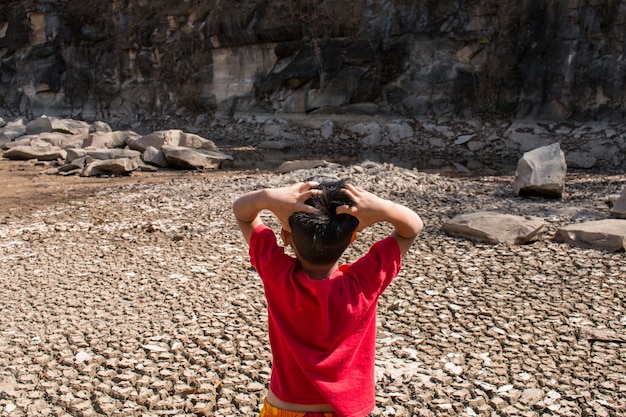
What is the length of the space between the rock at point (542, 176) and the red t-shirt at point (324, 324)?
6.82m

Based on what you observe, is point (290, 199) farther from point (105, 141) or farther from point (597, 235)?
point (105, 141)

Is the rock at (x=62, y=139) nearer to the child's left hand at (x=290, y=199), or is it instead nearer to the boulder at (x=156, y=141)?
the boulder at (x=156, y=141)

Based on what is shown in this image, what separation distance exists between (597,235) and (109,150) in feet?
33.0

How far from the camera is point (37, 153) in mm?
14125

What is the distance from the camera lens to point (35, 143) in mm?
15055

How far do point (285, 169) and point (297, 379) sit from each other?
32.7 feet

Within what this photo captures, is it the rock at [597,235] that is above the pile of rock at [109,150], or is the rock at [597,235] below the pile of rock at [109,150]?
above

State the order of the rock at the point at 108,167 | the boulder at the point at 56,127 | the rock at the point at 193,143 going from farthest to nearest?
the boulder at the point at 56,127 → the rock at the point at 193,143 → the rock at the point at 108,167

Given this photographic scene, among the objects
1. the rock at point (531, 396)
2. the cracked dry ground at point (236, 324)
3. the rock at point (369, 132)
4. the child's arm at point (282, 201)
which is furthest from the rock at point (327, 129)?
the child's arm at point (282, 201)

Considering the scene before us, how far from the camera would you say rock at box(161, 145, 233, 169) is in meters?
12.7

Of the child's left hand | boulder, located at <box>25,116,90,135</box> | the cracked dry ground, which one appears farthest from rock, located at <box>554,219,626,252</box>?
boulder, located at <box>25,116,90,135</box>

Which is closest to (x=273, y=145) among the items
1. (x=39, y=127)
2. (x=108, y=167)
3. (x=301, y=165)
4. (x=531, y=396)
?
(x=301, y=165)

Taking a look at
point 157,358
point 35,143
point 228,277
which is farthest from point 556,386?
point 35,143

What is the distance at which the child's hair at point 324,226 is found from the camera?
169cm
